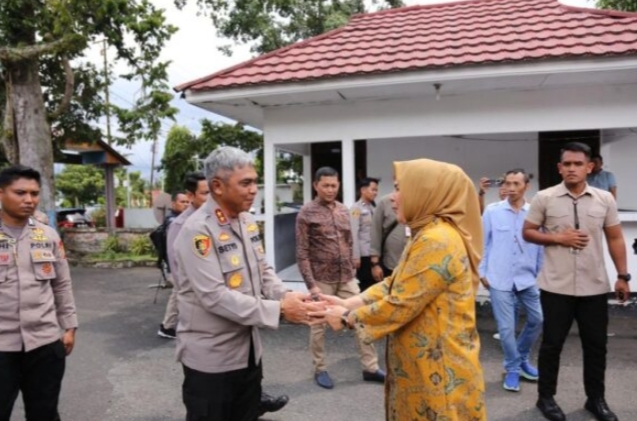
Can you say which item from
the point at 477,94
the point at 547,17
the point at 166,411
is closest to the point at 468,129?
the point at 477,94

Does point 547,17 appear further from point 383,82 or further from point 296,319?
point 296,319

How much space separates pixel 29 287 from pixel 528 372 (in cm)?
381

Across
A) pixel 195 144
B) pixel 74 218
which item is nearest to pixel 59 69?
pixel 195 144

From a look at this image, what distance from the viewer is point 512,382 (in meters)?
4.07

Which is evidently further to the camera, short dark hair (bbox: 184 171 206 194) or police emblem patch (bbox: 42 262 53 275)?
short dark hair (bbox: 184 171 206 194)

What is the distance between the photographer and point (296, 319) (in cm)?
247

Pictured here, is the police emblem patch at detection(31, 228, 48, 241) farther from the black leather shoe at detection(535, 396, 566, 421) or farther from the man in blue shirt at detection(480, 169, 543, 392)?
the black leather shoe at detection(535, 396, 566, 421)

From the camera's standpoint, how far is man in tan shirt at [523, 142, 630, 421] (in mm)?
3475

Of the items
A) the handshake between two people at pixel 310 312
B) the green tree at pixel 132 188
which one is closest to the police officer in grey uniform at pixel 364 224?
the handshake between two people at pixel 310 312

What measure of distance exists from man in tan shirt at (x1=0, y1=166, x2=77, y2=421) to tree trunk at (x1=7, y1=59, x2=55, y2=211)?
9497 millimetres

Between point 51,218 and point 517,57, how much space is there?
10.2m

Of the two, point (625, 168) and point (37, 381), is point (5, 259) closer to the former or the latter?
point (37, 381)

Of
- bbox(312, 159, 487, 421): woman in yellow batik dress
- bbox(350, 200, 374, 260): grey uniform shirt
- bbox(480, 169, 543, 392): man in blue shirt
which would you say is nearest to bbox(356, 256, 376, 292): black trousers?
bbox(350, 200, 374, 260): grey uniform shirt

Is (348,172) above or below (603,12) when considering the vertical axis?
below
